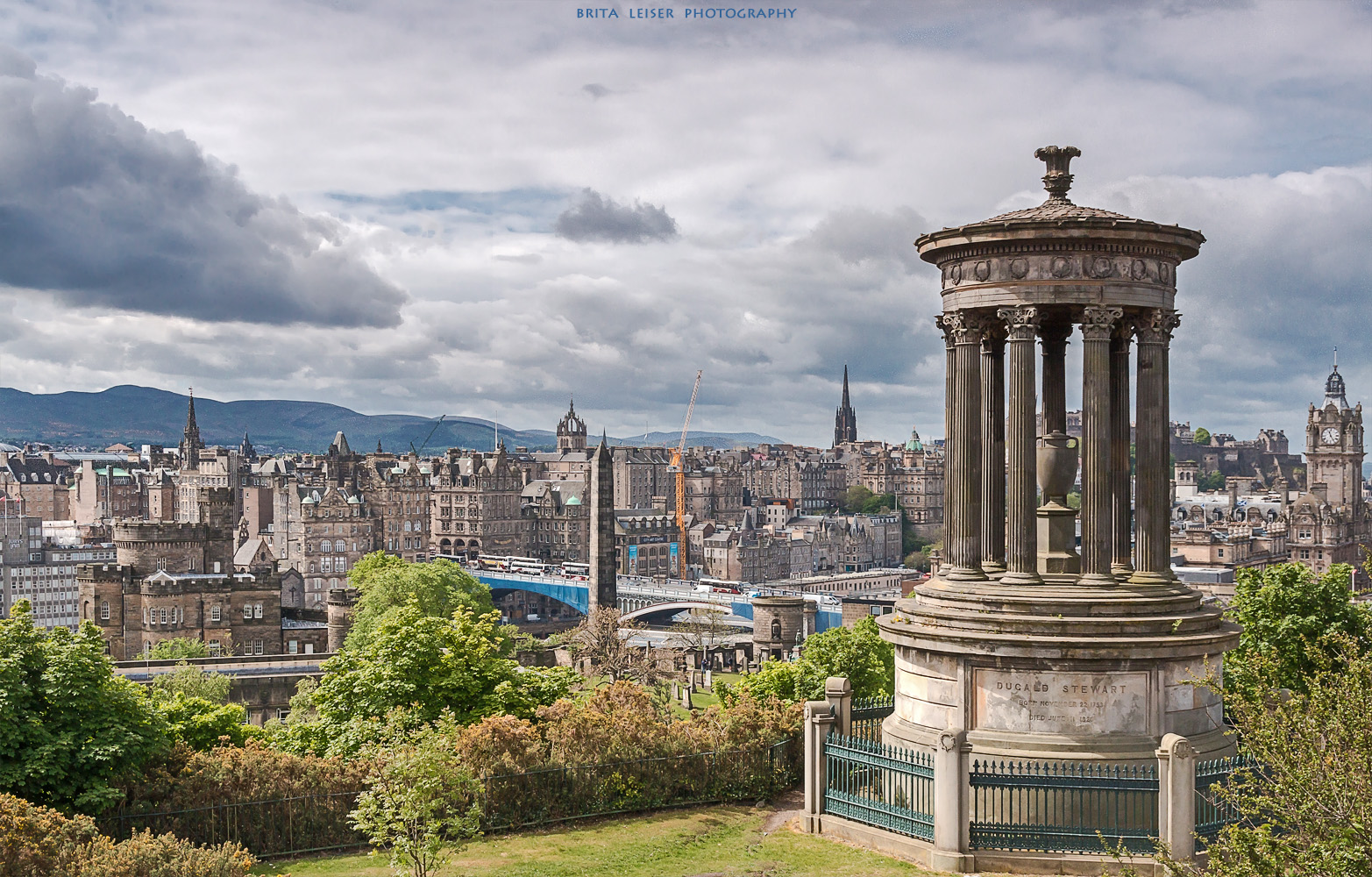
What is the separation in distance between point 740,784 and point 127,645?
90536 mm

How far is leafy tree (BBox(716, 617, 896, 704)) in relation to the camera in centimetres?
5194

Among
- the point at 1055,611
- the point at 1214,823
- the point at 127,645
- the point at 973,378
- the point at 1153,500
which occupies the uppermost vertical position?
the point at 973,378

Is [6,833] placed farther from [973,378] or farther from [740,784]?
[973,378]

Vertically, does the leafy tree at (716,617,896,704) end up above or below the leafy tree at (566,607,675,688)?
above

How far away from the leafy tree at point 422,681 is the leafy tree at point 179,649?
6009 cm

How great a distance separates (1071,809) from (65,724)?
67.3 ft

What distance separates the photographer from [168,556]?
126312 millimetres

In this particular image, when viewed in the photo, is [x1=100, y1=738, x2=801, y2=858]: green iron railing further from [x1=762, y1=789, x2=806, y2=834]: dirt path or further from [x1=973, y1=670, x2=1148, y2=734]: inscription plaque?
[x1=973, y1=670, x2=1148, y2=734]: inscription plaque

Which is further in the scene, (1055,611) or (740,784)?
(740,784)

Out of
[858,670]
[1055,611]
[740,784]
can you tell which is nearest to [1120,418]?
[1055,611]

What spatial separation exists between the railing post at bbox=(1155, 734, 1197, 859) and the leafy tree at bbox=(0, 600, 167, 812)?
20.4 metres

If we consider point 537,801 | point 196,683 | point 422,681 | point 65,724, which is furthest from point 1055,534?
point 196,683

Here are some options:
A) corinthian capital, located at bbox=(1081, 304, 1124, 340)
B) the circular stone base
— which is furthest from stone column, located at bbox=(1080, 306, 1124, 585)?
the circular stone base

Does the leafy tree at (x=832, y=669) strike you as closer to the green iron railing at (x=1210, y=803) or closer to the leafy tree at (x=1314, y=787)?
the green iron railing at (x=1210, y=803)
